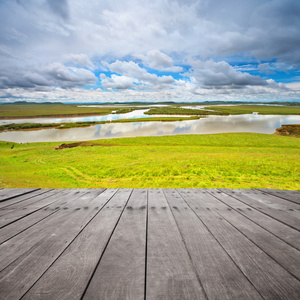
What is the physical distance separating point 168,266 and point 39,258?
4.01 ft

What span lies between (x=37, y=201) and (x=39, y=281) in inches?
92.2

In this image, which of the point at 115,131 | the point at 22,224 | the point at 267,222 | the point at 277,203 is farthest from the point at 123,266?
the point at 115,131

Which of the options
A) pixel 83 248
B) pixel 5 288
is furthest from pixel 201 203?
pixel 5 288

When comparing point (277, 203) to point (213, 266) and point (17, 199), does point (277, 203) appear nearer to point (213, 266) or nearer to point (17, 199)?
point (213, 266)

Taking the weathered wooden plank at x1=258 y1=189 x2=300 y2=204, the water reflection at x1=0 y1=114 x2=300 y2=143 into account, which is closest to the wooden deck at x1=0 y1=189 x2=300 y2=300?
the weathered wooden plank at x1=258 y1=189 x2=300 y2=204

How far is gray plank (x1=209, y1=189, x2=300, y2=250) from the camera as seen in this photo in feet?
6.16

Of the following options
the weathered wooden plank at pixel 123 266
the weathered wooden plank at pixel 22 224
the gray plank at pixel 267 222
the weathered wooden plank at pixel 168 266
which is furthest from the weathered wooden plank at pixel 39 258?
the gray plank at pixel 267 222

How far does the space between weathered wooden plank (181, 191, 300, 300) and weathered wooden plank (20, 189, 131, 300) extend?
1.31 meters

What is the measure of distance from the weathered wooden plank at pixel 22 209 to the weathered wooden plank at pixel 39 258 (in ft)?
1.82

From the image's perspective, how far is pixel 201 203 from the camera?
9.64 ft

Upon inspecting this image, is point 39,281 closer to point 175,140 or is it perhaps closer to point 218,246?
point 218,246

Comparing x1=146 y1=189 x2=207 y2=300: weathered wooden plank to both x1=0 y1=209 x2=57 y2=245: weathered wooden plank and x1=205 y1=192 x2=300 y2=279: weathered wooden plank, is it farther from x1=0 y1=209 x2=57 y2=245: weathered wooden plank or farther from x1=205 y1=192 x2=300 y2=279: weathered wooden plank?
x1=0 y1=209 x2=57 y2=245: weathered wooden plank

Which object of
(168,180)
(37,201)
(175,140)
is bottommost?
(175,140)

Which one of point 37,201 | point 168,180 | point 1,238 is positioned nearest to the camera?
point 1,238
